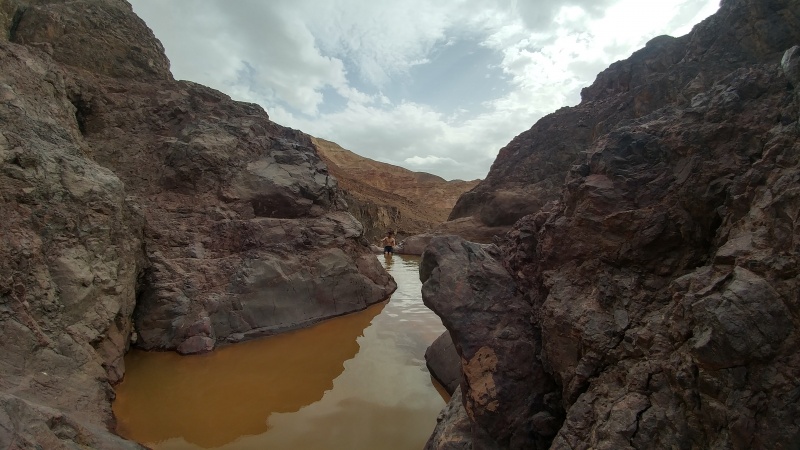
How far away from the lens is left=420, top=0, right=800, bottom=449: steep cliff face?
59.6 inches

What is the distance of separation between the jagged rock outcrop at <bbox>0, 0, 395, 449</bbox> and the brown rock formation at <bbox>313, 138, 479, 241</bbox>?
28089 mm

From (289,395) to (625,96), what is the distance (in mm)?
12030

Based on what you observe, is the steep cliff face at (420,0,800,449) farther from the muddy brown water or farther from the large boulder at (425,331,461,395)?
the large boulder at (425,331,461,395)

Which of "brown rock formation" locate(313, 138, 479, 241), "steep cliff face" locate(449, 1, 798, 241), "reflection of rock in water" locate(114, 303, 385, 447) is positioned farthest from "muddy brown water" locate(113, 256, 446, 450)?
"brown rock formation" locate(313, 138, 479, 241)

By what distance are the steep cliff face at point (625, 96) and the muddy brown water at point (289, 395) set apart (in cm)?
360

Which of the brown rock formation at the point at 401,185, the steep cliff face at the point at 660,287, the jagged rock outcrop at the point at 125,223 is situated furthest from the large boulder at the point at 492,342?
the brown rock formation at the point at 401,185

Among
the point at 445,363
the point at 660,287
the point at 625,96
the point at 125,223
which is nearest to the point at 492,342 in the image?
the point at 660,287

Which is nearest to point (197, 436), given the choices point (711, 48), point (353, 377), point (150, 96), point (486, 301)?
point (353, 377)

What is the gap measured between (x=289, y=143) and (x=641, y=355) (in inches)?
303

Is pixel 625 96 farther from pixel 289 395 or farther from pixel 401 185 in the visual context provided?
pixel 401 185

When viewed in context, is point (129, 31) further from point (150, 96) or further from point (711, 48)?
point (711, 48)

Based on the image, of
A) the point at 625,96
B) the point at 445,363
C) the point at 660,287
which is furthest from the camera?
the point at 625,96

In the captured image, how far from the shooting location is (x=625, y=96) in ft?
38.2

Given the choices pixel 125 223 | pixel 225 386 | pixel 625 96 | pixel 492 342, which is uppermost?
pixel 625 96
